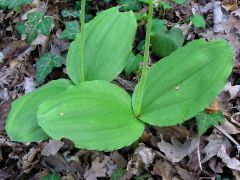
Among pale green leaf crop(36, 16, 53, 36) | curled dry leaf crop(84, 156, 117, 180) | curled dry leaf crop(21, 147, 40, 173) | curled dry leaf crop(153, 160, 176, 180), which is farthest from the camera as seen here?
pale green leaf crop(36, 16, 53, 36)

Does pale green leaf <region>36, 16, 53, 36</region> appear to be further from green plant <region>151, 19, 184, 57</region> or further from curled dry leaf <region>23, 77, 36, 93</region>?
green plant <region>151, 19, 184, 57</region>

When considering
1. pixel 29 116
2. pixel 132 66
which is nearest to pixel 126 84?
pixel 132 66

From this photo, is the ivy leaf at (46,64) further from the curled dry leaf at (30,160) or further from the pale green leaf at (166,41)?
the pale green leaf at (166,41)

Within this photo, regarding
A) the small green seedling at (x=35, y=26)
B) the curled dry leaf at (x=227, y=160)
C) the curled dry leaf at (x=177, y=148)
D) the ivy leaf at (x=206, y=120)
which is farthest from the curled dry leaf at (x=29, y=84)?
the curled dry leaf at (x=227, y=160)

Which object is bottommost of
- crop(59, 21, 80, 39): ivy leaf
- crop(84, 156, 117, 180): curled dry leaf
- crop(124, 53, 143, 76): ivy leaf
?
crop(84, 156, 117, 180): curled dry leaf

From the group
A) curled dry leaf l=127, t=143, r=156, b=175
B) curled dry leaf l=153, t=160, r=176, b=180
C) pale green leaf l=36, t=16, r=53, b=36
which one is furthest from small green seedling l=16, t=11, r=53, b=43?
curled dry leaf l=153, t=160, r=176, b=180

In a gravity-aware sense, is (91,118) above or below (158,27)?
below

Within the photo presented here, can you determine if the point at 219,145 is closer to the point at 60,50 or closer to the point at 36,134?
the point at 36,134

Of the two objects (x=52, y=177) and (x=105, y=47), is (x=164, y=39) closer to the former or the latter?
(x=105, y=47)
